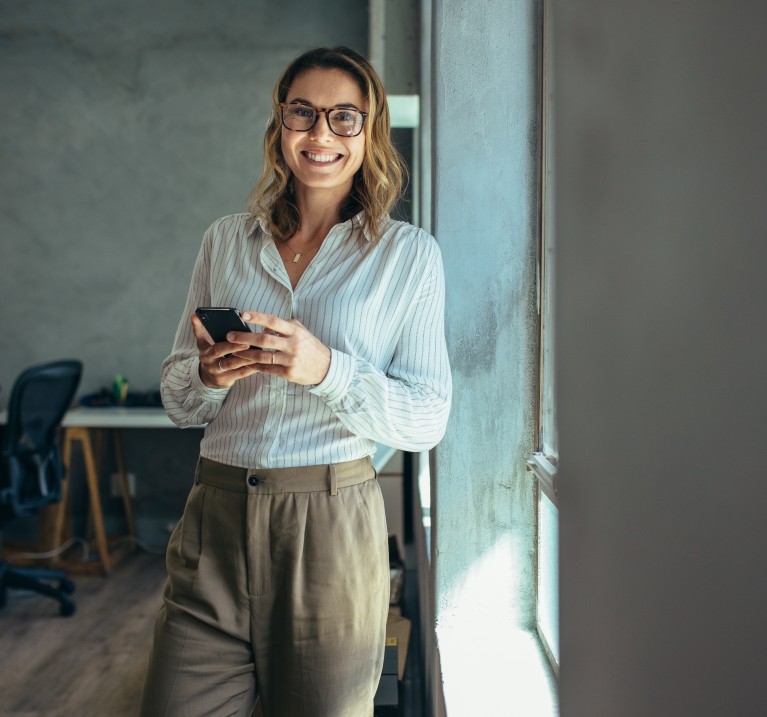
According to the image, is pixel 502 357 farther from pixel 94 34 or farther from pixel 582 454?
pixel 94 34

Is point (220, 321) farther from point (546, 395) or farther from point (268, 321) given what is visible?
point (546, 395)

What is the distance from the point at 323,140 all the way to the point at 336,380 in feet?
1.32

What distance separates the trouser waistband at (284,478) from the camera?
1.25m

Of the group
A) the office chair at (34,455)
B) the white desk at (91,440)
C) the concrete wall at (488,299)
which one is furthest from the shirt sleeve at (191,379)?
the white desk at (91,440)

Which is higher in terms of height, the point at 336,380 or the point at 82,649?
the point at 336,380

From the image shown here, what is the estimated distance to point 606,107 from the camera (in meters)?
0.59

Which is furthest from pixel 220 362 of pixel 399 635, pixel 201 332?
pixel 399 635

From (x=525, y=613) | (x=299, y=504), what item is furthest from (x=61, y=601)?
(x=299, y=504)

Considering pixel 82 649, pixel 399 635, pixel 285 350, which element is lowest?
pixel 82 649

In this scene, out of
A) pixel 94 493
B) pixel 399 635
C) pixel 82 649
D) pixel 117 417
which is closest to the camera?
pixel 399 635

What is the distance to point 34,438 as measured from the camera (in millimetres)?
3783

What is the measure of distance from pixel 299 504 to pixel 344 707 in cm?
32

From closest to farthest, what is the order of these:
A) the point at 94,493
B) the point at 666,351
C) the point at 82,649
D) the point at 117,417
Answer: the point at 666,351
the point at 82,649
the point at 117,417
the point at 94,493

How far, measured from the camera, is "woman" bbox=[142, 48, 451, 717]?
1243mm
